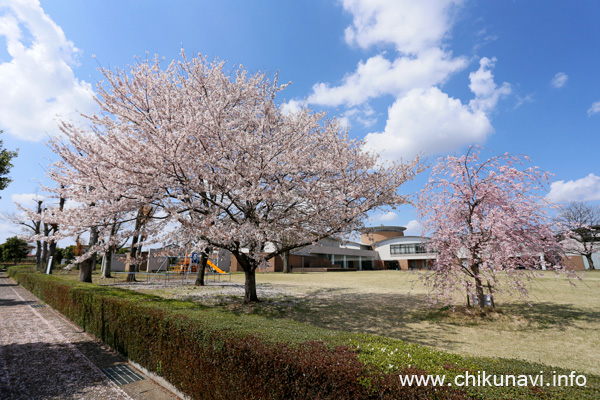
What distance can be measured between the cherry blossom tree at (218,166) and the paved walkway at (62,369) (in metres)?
3.51

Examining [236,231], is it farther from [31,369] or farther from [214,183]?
[31,369]

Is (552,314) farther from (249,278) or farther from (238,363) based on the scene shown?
(238,363)

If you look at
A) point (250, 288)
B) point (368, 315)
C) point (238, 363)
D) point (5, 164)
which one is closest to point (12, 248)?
point (5, 164)

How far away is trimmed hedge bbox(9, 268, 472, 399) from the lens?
2.60m

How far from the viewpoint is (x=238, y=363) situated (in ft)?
12.1

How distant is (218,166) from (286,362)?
311 inches

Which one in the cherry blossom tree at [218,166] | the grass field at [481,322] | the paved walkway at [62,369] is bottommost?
the grass field at [481,322]

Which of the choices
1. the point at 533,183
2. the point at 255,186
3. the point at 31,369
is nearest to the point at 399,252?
the point at 533,183

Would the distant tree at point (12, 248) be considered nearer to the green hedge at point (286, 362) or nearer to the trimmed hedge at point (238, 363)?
the trimmed hedge at point (238, 363)

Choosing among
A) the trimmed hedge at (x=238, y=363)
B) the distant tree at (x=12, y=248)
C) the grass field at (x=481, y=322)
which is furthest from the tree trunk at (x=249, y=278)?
the distant tree at (x=12, y=248)

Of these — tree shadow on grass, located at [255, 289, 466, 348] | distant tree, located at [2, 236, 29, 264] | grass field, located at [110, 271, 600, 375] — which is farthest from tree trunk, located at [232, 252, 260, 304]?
distant tree, located at [2, 236, 29, 264]

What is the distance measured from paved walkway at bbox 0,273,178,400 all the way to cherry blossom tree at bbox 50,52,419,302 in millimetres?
3515

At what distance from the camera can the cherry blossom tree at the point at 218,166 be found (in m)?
9.18

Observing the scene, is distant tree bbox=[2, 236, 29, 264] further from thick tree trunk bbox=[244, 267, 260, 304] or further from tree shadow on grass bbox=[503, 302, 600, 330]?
tree shadow on grass bbox=[503, 302, 600, 330]
